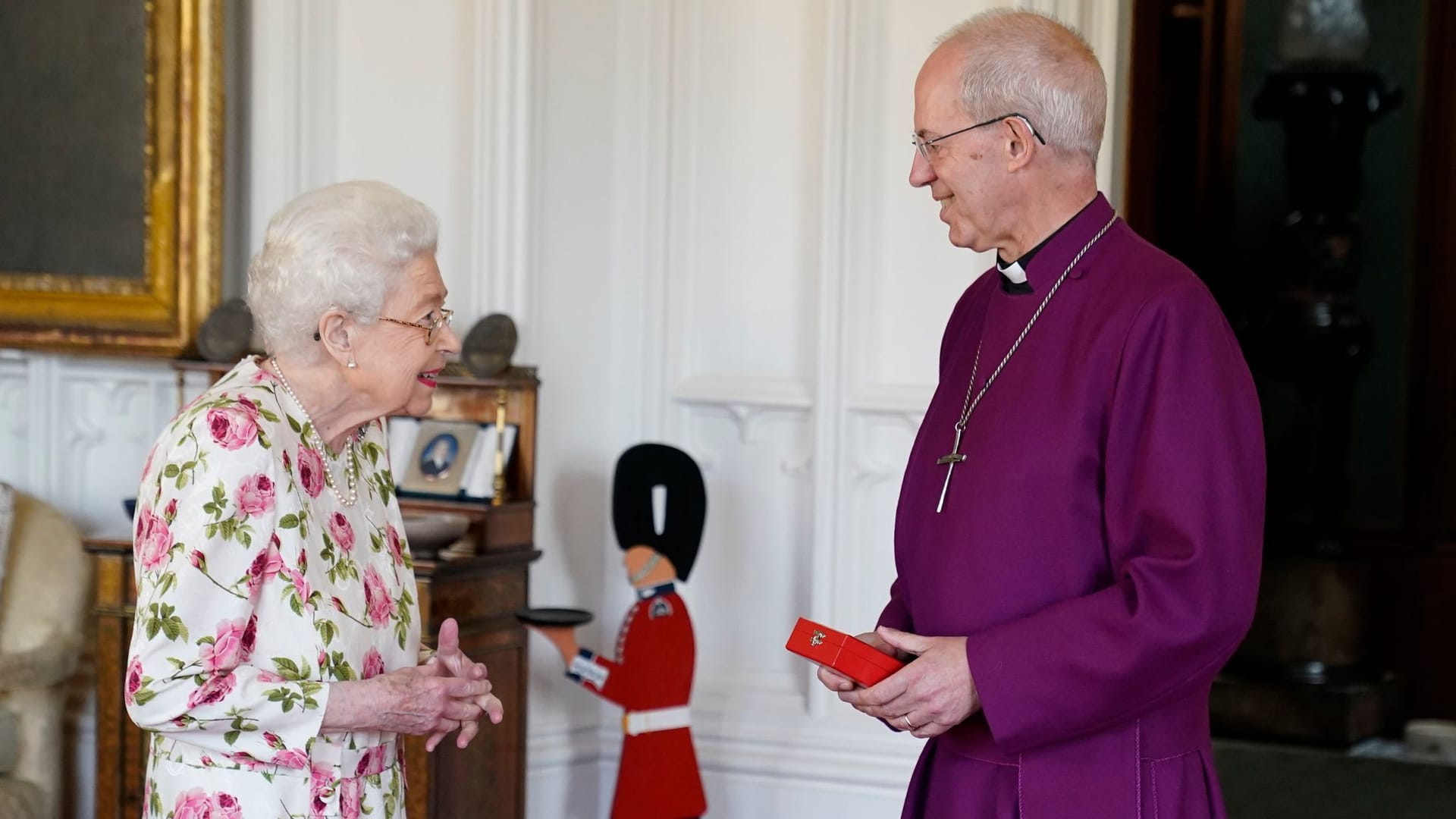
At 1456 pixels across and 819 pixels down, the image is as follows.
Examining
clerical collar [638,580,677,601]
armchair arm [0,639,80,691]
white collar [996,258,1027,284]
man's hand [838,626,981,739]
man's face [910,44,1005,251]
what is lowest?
armchair arm [0,639,80,691]

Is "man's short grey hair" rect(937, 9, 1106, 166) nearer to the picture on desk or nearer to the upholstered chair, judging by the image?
the picture on desk

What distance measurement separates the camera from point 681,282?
16.3 feet

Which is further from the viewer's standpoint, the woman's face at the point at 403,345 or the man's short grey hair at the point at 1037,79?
the woman's face at the point at 403,345

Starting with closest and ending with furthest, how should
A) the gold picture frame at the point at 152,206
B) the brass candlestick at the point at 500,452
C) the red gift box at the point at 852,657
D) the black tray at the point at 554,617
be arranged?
1. the red gift box at the point at 852,657
2. the black tray at the point at 554,617
3. the brass candlestick at the point at 500,452
4. the gold picture frame at the point at 152,206

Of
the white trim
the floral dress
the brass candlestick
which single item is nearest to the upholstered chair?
the brass candlestick

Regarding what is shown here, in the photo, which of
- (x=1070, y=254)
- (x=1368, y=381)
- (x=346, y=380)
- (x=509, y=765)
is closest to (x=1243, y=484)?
(x=1070, y=254)

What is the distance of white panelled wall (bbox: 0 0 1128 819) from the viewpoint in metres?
4.62

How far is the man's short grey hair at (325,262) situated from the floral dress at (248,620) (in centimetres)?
9

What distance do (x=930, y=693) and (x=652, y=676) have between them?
2.14 metres

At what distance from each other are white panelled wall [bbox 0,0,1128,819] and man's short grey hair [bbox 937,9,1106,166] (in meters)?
2.24

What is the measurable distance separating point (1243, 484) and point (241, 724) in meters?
1.40

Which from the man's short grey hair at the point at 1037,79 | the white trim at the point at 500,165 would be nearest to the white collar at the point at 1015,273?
the man's short grey hair at the point at 1037,79

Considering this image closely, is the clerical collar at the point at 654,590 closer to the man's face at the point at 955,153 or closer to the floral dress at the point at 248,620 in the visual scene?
the floral dress at the point at 248,620

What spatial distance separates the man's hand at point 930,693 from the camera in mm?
2162
